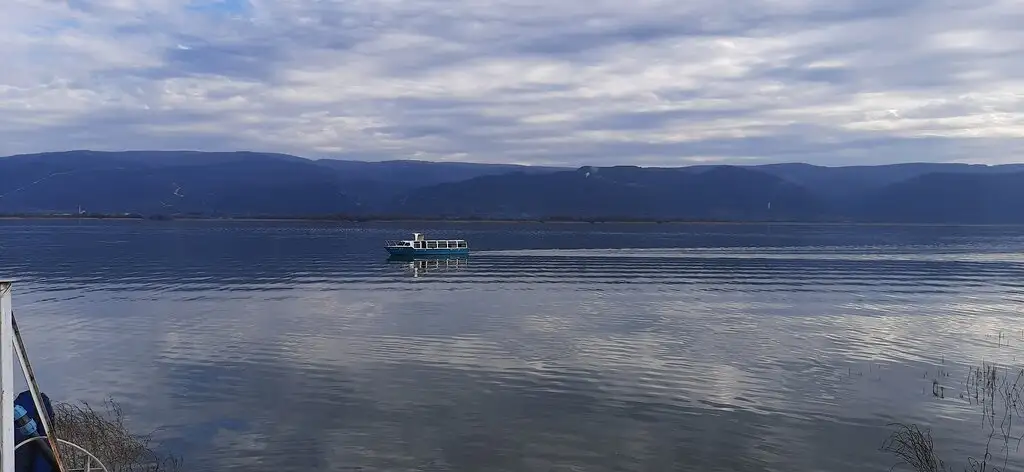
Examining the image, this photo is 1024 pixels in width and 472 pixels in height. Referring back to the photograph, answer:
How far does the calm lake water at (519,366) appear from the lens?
2252 centimetres

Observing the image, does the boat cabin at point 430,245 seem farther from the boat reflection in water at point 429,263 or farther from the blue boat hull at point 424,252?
the boat reflection in water at point 429,263

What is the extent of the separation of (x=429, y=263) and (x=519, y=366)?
7494 centimetres

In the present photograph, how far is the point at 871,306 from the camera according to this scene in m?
56.3

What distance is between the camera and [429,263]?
10744 centimetres

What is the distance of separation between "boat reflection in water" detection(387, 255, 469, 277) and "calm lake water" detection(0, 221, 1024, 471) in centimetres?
2012

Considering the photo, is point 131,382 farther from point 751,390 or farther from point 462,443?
point 751,390

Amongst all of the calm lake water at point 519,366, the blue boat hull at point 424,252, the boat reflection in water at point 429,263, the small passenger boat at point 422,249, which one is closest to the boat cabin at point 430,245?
the small passenger boat at point 422,249

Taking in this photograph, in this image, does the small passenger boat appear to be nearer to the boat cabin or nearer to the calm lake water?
the boat cabin

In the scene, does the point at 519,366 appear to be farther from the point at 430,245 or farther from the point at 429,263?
the point at 430,245

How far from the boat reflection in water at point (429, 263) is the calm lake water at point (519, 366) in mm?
20125

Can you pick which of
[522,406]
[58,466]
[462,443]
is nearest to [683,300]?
[522,406]

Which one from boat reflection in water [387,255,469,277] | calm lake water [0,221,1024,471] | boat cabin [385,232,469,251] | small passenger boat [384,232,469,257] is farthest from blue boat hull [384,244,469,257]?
calm lake water [0,221,1024,471]

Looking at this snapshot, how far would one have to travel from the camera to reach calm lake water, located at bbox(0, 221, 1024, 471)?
73.9ft

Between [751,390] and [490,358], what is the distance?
439 inches
